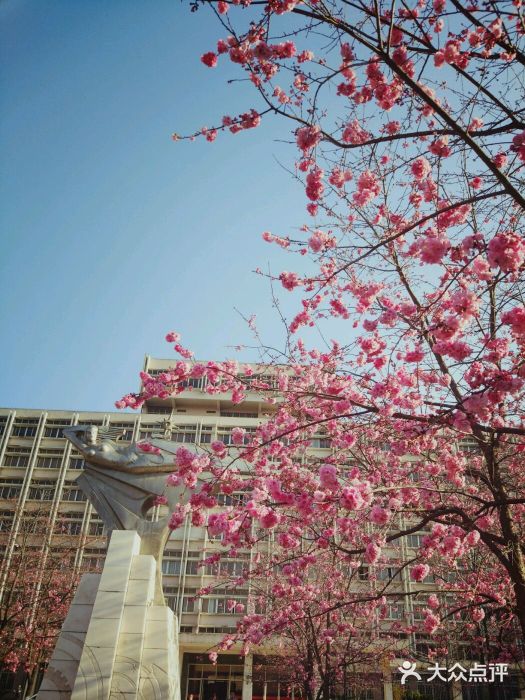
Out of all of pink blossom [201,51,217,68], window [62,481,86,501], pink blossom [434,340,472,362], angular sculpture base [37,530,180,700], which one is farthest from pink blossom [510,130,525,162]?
window [62,481,86,501]

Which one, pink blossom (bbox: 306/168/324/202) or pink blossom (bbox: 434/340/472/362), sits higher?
pink blossom (bbox: 306/168/324/202)

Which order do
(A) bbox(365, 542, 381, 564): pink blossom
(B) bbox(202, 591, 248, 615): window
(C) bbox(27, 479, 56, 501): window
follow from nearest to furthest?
(A) bbox(365, 542, 381, 564): pink blossom
(B) bbox(202, 591, 248, 615): window
(C) bbox(27, 479, 56, 501): window

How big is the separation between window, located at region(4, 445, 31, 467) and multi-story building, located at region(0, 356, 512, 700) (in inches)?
2.6

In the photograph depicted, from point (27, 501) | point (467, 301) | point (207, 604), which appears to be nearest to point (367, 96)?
point (467, 301)

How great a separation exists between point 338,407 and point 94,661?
6.11m

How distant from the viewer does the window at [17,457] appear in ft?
117

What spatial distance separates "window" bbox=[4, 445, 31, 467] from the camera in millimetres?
35750

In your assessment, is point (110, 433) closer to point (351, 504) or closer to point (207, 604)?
point (351, 504)

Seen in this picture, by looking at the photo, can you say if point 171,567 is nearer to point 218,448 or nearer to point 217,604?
point 217,604

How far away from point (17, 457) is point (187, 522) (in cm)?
1476

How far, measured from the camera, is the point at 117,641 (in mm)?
8281

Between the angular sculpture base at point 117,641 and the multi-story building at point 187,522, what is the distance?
14.3m

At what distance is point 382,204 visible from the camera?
7691 mm

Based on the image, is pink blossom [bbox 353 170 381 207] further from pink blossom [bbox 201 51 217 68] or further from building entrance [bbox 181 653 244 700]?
building entrance [bbox 181 653 244 700]
